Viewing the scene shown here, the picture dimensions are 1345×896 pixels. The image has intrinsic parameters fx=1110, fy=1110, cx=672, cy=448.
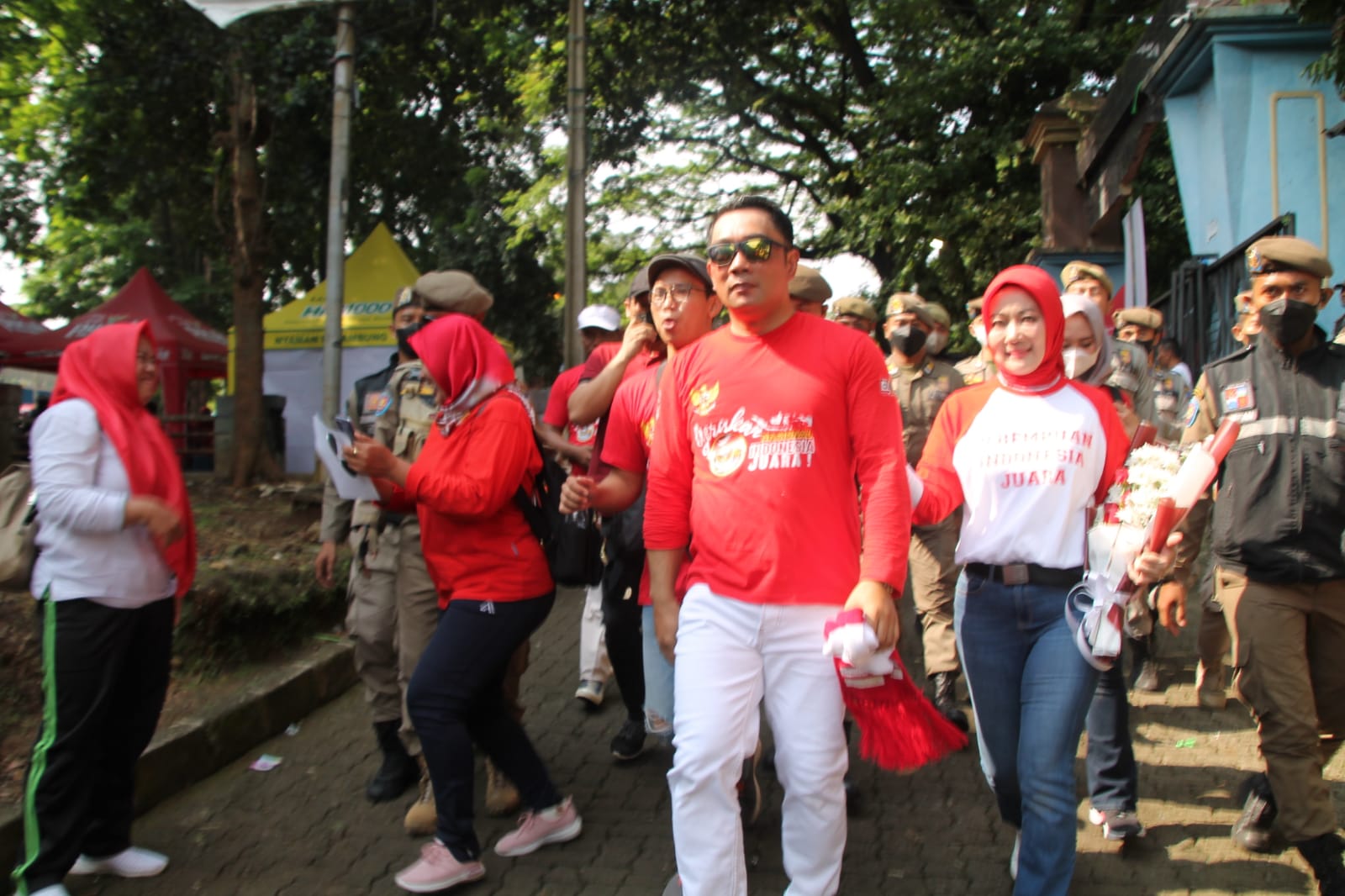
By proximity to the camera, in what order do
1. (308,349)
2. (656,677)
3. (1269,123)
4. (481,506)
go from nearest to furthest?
(481,506) < (656,677) < (1269,123) < (308,349)

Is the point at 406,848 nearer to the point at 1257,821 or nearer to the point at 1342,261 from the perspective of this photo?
the point at 1257,821

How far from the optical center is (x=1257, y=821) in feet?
13.1

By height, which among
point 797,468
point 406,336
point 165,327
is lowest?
point 797,468

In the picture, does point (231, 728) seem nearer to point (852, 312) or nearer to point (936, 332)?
point (852, 312)

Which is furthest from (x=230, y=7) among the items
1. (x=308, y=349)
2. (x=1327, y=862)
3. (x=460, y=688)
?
(x=1327, y=862)

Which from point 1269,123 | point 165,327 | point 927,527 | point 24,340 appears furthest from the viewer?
point 165,327

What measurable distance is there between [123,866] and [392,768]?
1.13m

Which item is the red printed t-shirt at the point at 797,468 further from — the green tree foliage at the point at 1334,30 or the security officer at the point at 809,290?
the green tree foliage at the point at 1334,30

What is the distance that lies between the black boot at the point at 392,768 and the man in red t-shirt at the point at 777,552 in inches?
85.8

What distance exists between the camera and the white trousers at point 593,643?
5.90 meters

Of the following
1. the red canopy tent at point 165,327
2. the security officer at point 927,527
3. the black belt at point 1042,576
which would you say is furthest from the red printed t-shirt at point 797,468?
the red canopy tent at point 165,327

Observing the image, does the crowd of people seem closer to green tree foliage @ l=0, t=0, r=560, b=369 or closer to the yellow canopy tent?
green tree foliage @ l=0, t=0, r=560, b=369

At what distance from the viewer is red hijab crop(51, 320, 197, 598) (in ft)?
12.8

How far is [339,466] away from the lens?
13.5 ft
